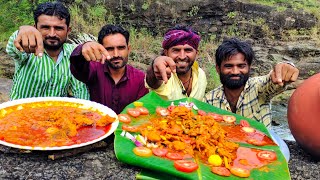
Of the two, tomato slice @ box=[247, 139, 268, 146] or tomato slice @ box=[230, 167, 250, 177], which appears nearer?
tomato slice @ box=[230, 167, 250, 177]

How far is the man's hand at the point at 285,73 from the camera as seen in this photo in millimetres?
2389

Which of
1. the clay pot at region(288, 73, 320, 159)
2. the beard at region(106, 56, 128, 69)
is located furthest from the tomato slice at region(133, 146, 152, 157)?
the beard at region(106, 56, 128, 69)

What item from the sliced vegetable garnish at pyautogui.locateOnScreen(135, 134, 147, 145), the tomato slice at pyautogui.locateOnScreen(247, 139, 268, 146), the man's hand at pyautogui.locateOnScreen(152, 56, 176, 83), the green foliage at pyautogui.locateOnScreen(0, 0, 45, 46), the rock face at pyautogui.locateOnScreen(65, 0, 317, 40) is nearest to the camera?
the sliced vegetable garnish at pyautogui.locateOnScreen(135, 134, 147, 145)

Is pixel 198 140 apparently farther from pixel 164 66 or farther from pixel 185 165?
pixel 164 66

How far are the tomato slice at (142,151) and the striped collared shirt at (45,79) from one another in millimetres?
1683

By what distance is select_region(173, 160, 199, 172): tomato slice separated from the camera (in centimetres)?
184

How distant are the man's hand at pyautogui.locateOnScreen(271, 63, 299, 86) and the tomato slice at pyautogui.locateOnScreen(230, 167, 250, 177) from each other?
73cm

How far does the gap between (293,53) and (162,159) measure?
9.02 m

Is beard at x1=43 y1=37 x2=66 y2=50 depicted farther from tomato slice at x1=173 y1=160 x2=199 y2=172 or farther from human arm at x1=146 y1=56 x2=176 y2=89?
tomato slice at x1=173 y1=160 x2=199 y2=172

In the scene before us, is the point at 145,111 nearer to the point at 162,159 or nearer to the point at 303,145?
the point at 162,159

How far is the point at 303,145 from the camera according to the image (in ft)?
7.48

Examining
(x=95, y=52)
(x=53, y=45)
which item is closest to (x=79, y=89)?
(x=53, y=45)

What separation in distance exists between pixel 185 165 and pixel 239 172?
0.86 feet

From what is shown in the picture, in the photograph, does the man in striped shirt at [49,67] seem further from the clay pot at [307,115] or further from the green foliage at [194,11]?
the green foliage at [194,11]
